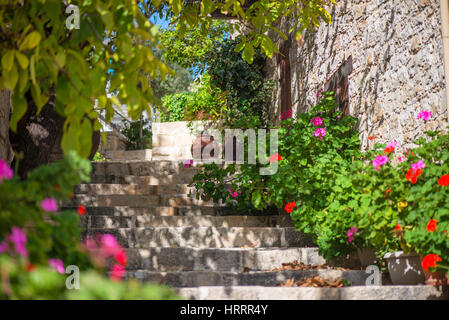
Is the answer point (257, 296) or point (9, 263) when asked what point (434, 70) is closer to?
point (257, 296)

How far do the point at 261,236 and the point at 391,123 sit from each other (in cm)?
159

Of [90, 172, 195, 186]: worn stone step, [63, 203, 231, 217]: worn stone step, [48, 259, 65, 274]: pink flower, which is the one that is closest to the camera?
[48, 259, 65, 274]: pink flower

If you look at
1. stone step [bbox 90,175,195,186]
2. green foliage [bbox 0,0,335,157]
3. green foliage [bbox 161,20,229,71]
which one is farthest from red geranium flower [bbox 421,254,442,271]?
green foliage [bbox 161,20,229,71]

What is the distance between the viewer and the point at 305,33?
24.3 feet

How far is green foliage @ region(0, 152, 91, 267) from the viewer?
172 cm

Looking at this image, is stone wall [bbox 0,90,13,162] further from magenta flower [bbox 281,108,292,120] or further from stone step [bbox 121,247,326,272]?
magenta flower [bbox 281,108,292,120]

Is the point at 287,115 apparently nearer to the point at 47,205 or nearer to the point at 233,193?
the point at 233,193

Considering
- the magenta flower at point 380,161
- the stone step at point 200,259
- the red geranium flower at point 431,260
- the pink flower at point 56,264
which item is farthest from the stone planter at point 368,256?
the pink flower at point 56,264

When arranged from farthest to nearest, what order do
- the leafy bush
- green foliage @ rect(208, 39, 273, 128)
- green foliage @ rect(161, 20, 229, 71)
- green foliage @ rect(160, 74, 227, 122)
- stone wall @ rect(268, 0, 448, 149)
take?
green foliage @ rect(161, 20, 229, 71) < green foliage @ rect(160, 74, 227, 122) < green foliage @ rect(208, 39, 273, 128) < stone wall @ rect(268, 0, 448, 149) < the leafy bush

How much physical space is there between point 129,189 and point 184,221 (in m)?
1.42

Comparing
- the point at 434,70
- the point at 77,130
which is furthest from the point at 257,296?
the point at 434,70

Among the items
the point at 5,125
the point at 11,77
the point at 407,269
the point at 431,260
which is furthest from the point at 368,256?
the point at 5,125

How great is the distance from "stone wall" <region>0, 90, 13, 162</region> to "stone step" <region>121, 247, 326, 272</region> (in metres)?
1.53

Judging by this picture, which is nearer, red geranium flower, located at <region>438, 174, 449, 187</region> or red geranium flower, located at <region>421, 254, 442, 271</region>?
red geranium flower, located at <region>421, 254, 442, 271</region>
